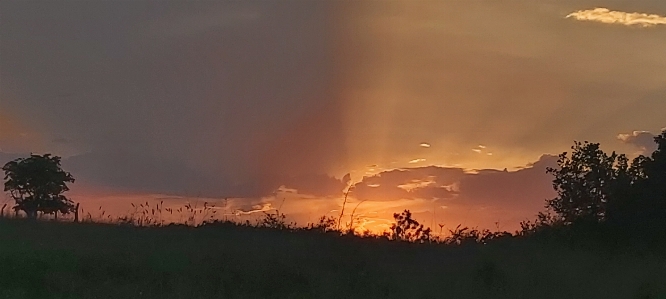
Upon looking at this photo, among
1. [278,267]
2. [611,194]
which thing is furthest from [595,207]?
[278,267]

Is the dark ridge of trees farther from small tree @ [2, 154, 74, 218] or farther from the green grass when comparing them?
small tree @ [2, 154, 74, 218]

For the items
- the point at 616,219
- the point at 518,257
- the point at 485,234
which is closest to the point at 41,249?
the point at 518,257

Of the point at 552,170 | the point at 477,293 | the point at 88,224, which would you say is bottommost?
the point at 477,293

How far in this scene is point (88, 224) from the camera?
24.8 m

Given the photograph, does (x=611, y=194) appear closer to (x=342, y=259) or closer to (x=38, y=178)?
(x=342, y=259)

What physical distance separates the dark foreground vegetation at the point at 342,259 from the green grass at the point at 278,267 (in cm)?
3

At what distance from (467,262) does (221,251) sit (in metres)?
6.19

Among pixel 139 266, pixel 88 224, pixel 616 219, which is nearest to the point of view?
pixel 139 266

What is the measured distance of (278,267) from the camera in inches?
802

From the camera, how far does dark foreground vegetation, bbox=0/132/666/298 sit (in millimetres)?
18625

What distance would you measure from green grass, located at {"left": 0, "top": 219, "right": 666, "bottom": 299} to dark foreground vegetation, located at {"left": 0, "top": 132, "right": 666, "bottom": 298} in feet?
0.09

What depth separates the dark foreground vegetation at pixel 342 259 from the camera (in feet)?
61.1

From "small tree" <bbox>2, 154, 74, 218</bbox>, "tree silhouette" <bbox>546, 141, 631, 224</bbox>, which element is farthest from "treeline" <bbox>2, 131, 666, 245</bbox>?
"small tree" <bbox>2, 154, 74, 218</bbox>

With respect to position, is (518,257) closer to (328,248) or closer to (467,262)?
(467,262)
